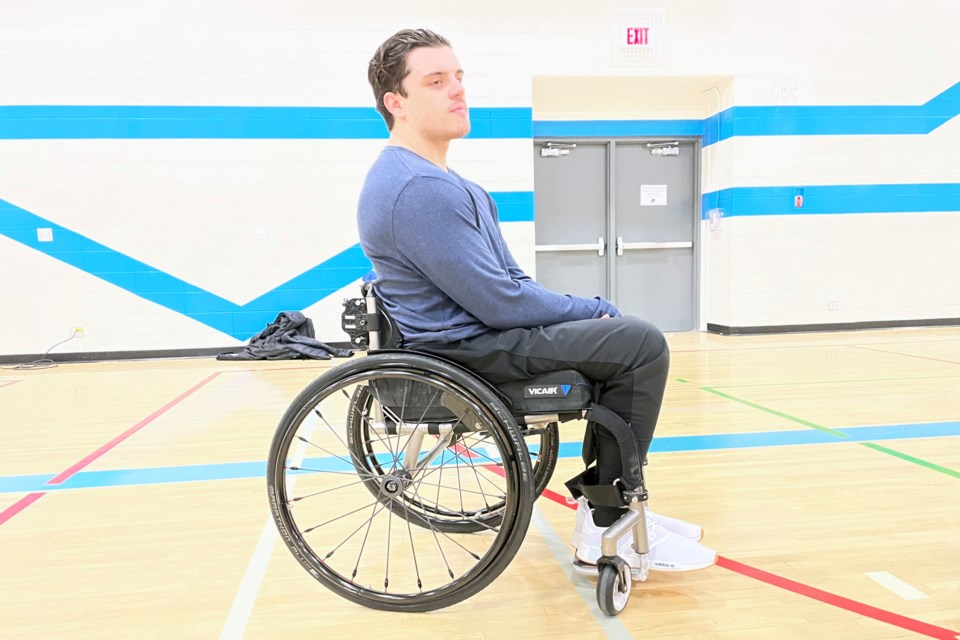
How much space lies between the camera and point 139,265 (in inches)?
200

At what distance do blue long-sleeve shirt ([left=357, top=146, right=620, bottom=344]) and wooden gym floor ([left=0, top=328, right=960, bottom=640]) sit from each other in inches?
24.3

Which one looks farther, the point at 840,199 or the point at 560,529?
the point at 840,199

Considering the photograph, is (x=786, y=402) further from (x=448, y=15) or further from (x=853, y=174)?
(x=448, y=15)

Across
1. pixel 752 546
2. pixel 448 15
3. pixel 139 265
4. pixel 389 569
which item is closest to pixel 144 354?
pixel 139 265

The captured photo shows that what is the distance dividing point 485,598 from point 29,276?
519cm

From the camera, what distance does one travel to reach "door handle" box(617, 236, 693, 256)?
5.93 meters

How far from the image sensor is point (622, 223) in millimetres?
5945

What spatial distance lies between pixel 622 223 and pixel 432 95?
16.0ft

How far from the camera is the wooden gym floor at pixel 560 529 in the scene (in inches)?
50.1

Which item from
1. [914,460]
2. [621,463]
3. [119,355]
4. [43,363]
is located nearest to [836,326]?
[914,460]

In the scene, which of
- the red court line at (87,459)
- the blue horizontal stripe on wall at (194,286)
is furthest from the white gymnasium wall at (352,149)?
the red court line at (87,459)

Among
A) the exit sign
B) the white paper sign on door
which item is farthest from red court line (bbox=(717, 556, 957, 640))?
the white paper sign on door

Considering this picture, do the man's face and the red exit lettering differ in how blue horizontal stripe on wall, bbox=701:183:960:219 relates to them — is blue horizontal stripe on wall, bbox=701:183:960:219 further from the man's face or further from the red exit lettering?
the man's face

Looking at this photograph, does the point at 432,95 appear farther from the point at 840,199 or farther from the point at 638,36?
the point at 840,199
